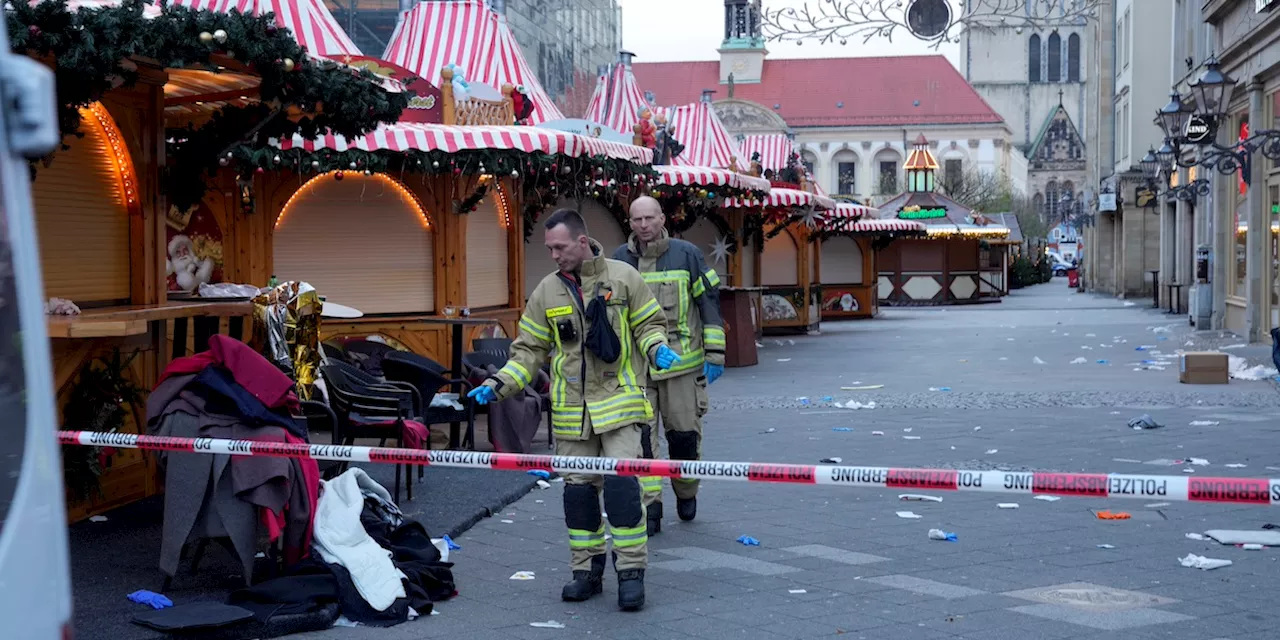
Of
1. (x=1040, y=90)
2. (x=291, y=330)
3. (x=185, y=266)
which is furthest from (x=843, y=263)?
(x=1040, y=90)

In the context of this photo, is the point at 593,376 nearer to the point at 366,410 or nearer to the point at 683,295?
the point at 683,295

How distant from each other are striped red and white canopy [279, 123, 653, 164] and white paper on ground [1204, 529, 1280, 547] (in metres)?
7.57

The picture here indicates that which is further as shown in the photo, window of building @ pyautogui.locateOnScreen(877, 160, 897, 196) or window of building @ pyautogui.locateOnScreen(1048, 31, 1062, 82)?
window of building @ pyautogui.locateOnScreen(1048, 31, 1062, 82)

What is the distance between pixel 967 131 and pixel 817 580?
104420 millimetres

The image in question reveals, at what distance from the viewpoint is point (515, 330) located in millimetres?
16172

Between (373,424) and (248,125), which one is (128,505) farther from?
(248,125)

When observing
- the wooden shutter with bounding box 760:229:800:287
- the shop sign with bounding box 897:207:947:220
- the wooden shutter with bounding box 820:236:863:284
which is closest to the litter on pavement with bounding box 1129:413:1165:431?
the wooden shutter with bounding box 760:229:800:287

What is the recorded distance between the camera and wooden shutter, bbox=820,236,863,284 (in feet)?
132

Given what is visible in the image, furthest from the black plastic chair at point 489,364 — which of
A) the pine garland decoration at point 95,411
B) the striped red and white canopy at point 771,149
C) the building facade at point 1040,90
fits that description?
the building facade at point 1040,90

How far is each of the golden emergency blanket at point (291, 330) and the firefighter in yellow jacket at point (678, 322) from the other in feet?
6.53

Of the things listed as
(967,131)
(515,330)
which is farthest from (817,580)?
(967,131)

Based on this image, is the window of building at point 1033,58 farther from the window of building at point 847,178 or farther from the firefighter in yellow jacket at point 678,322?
the firefighter in yellow jacket at point 678,322

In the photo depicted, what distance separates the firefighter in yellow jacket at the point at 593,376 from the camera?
21.7 feet

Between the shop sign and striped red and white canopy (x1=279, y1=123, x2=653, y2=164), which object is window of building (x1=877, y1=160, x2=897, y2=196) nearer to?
the shop sign
